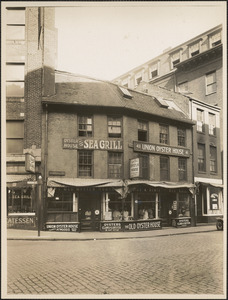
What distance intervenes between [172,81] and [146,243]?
741 cm

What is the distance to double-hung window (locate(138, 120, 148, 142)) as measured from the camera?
34.1 ft

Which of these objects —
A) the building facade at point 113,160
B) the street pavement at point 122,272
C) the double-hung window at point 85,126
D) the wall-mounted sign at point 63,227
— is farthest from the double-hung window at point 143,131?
the wall-mounted sign at point 63,227

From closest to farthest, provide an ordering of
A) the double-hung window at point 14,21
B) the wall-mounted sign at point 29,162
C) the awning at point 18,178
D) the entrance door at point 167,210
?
the double-hung window at point 14,21 → the entrance door at point 167,210 → the awning at point 18,178 → the wall-mounted sign at point 29,162

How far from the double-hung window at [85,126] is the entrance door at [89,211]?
3.08 meters

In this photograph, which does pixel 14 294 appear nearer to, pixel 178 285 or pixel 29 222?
pixel 178 285

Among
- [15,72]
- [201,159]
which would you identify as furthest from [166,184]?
[15,72]

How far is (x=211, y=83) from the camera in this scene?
350 inches

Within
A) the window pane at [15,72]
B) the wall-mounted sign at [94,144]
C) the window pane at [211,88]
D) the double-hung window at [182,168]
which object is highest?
the window pane at [15,72]

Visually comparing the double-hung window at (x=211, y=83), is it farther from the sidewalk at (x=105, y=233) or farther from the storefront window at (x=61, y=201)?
the storefront window at (x=61, y=201)

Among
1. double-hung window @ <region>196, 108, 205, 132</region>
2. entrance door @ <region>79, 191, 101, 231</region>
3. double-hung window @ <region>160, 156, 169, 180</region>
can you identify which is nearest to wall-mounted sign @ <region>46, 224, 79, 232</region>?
entrance door @ <region>79, 191, 101, 231</region>

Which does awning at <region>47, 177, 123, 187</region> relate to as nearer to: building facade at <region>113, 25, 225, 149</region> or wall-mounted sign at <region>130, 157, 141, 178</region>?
wall-mounted sign at <region>130, 157, 141, 178</region>

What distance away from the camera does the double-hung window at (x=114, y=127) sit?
11367mm

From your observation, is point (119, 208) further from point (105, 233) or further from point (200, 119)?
point (200, 119)

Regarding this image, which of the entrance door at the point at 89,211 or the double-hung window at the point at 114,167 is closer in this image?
the double-hung window at the point at 114,167
